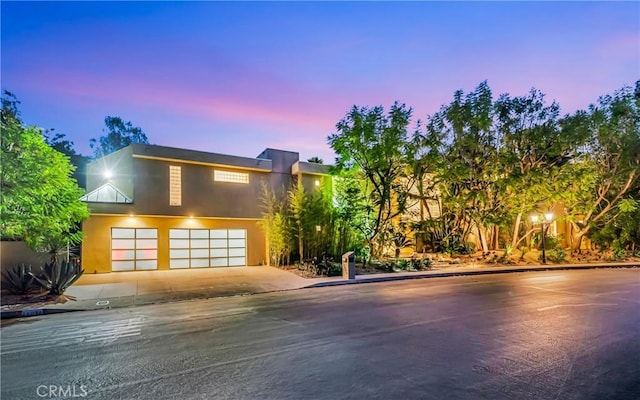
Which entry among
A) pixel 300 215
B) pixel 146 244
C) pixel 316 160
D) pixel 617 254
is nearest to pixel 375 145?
pixel 300 215

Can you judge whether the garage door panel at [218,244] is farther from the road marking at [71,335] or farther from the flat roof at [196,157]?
the road marking at [71,335]

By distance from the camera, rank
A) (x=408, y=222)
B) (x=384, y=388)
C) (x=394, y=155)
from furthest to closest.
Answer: (x=408, y=222), (x=394, y=155), (x=384, y=388)

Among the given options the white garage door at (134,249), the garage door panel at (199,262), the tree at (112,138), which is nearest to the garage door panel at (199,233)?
the garage door panel at (199,262)

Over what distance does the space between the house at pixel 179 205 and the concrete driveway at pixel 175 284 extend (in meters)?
1.26

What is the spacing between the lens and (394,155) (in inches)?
672

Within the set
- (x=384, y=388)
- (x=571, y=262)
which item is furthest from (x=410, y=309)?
(x=571, y=262)

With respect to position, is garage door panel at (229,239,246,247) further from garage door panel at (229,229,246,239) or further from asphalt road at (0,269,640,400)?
asphalt road at (0,269,640,400)

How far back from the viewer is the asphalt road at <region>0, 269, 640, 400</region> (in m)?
3.79

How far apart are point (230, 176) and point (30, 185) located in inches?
404

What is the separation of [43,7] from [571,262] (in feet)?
87.1

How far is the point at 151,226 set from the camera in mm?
16688

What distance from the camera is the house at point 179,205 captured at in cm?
1600

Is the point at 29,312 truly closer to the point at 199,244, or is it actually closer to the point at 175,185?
the point at 175,185

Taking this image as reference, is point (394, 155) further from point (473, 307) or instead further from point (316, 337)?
point (316, 337)
